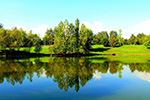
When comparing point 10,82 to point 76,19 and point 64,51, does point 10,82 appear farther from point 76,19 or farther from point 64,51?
point 76,19

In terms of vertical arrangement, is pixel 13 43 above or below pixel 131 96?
above

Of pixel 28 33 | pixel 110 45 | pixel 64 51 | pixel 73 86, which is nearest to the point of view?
pixel 73 86

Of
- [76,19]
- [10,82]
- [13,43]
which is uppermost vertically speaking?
[76,19]

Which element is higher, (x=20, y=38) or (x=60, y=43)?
(x=20, y=38)

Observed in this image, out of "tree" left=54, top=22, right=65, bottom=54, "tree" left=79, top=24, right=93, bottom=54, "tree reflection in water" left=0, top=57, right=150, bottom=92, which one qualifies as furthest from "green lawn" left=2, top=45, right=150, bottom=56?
"tree reflection in water" left=0, top=57, right=150, bottom=92

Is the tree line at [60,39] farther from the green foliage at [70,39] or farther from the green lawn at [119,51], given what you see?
the green lawn at [119,51]

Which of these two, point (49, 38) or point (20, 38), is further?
point (49, 38)

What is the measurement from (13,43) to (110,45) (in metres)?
84.6

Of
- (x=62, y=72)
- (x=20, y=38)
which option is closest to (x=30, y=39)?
(x=20, y=38)

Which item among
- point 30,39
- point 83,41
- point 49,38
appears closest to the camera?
point 30,39

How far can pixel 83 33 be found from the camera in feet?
304

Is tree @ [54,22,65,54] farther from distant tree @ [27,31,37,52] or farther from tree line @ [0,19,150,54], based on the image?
distant tree @ [27,31,37,52]

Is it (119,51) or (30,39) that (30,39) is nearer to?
(30,39)

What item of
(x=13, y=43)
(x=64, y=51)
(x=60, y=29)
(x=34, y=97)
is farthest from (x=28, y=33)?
(x=34, y=97)
